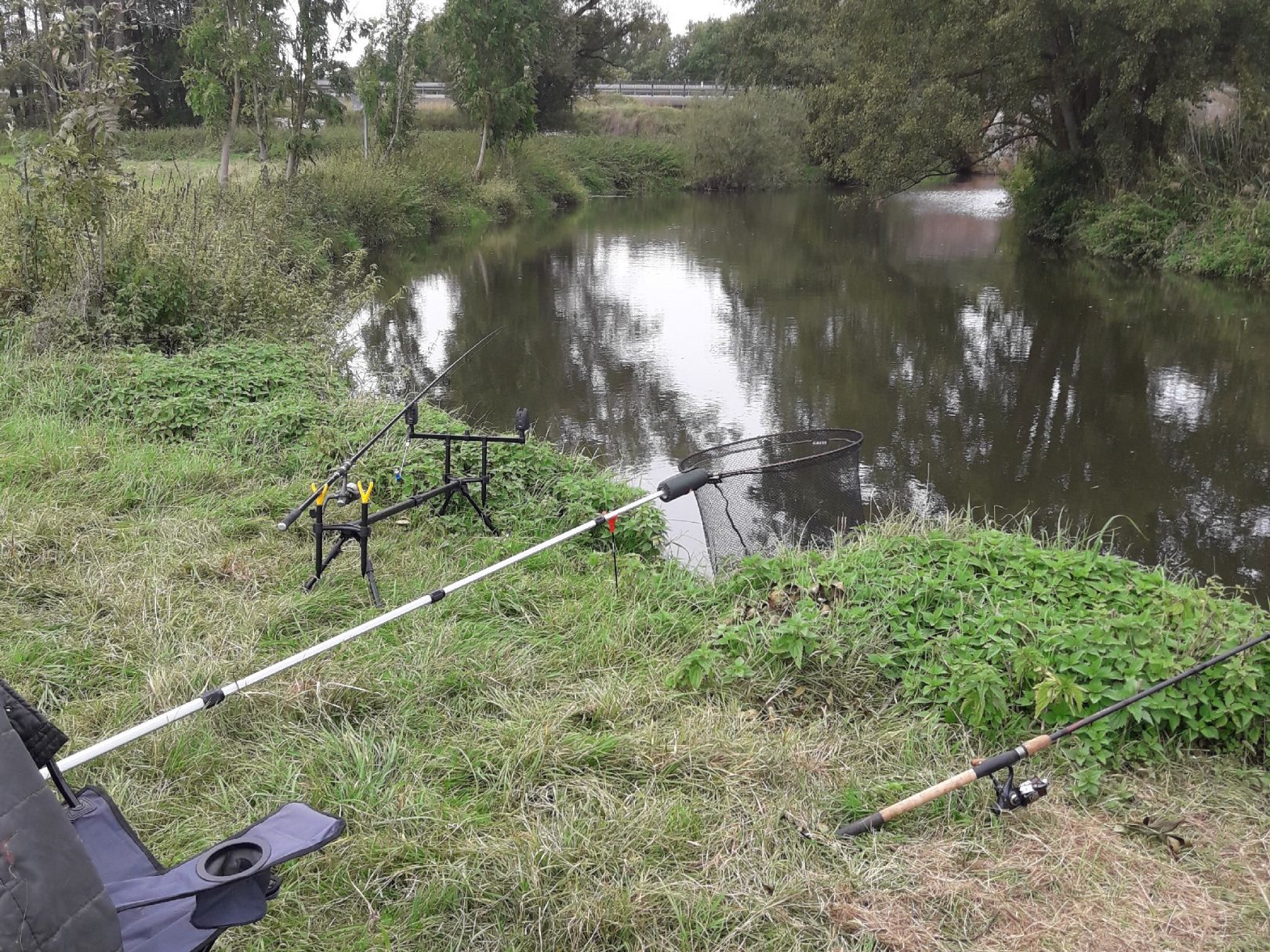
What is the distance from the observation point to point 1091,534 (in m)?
6.04

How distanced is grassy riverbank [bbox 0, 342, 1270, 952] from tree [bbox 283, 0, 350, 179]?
1451 cm

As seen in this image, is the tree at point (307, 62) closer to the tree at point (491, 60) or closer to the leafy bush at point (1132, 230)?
the tree at point (491, 60)

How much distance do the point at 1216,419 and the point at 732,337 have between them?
5.00 metres

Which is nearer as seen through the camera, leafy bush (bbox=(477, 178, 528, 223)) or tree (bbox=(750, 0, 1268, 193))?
tree (bbox=(750, 0, 1268, 193))

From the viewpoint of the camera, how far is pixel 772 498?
4188mm

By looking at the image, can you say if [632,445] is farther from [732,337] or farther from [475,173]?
[475,173]

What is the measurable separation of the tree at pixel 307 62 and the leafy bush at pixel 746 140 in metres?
19.3

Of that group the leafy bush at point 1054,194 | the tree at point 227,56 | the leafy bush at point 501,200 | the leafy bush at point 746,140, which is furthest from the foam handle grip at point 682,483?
the leafy bush at point 746,140

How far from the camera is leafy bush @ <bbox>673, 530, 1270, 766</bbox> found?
115 inches

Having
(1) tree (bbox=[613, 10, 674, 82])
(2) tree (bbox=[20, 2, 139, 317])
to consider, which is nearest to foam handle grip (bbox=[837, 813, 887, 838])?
(2) tree (bbox=[20, 2, 139, 317])

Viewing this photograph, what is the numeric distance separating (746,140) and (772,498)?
3299 cm

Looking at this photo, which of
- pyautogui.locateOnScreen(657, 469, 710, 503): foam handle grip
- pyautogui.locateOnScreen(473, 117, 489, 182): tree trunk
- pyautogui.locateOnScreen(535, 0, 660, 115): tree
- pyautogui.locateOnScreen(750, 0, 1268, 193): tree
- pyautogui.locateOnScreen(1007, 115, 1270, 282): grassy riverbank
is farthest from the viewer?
pyautogui.locateOnScreen(535, 0, 660, 115): tree

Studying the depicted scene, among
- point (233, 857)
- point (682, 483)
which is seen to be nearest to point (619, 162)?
point (682, 483)

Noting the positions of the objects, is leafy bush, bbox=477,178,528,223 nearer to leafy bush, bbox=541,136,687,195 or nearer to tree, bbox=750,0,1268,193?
leafy bush, bbox=541,136,687,195
